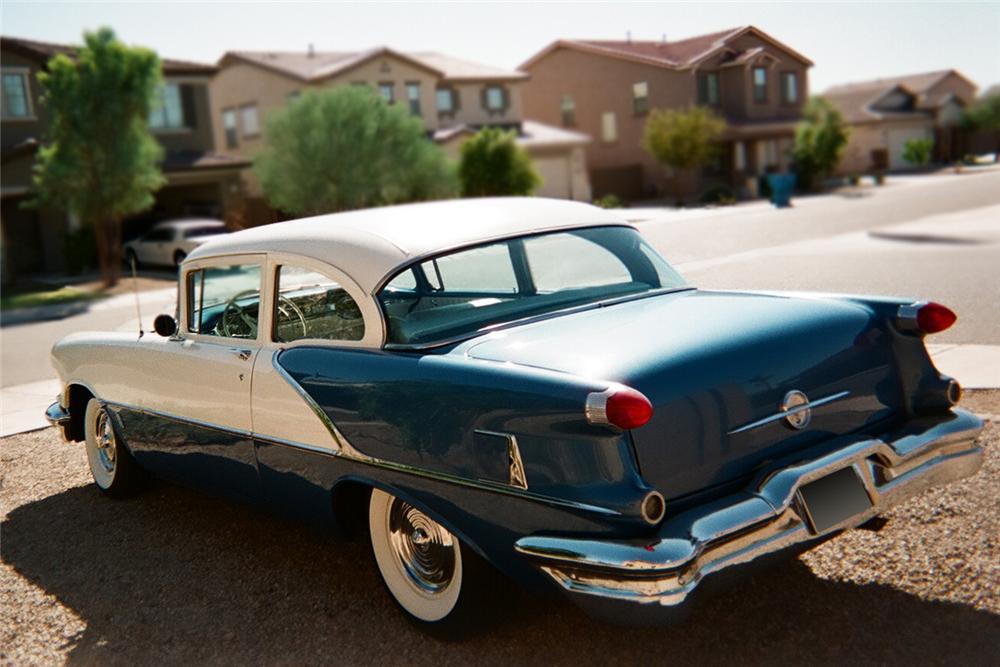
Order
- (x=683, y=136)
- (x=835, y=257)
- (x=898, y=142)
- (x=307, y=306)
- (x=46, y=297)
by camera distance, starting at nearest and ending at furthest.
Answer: (x=307, y=306) < (x=835, y=257) < (x=46, y=297) < (x=683, y=136) < (x=898, y=142)

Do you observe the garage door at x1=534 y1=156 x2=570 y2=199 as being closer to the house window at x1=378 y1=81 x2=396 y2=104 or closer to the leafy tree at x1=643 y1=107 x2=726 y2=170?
the leafy tree at x1=643 y1=107 x2=726 y2=170

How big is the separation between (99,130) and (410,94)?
1632 centimetres

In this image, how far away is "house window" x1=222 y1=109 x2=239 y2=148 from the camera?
4084 centimetres

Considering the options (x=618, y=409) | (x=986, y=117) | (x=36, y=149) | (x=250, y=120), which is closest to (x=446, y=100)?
(x=250, y=120)

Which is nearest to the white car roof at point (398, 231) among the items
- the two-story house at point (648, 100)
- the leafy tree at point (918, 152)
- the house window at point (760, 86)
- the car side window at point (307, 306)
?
the car side window at point (307, 306)

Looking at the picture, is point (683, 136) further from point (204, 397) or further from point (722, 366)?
point (722, 366)

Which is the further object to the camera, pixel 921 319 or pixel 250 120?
pixel 250 120

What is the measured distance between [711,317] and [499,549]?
1.23m

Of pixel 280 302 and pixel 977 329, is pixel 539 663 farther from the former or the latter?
pixel 977 329

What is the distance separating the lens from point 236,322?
16.6ft

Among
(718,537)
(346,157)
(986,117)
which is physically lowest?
(718,537)

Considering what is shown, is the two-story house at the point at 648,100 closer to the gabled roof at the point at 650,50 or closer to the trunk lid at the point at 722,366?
the gabled roof at the point at 650,50

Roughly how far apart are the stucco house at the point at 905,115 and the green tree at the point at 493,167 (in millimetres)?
26791

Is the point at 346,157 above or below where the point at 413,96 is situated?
below
